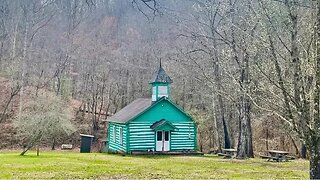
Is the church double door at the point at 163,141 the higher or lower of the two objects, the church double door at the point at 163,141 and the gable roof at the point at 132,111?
the lower

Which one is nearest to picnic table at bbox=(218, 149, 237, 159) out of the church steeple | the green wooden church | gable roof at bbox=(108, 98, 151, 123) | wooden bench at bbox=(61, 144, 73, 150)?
the green wooden church

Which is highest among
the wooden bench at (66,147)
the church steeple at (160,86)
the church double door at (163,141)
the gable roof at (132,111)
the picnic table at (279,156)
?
the church steeple at (160,86)

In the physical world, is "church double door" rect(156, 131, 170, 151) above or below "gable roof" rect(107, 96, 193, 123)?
below

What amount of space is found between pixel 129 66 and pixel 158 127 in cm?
1500

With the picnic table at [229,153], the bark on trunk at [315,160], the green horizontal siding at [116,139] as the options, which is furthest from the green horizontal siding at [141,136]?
the bark on trunk at [315,160]

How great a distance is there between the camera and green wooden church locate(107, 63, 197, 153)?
90.7ft

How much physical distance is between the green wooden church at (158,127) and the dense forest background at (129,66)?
2200 mm

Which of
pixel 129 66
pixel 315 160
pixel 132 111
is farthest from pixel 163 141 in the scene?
pixel 315 160

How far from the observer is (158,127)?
2758 centimetres

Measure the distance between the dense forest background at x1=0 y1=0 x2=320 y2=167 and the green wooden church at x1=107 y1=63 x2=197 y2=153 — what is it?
2200 mm

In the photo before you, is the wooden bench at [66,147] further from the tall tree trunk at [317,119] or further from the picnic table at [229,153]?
the tall tree trunk at [317,119]

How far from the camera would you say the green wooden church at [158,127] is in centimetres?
2766

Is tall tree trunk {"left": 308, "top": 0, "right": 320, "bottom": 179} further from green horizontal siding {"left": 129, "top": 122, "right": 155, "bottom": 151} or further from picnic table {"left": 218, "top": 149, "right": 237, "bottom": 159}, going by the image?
green horizontal siding {"left": 129, "top": 122, "right": 155, "bottom": 151}

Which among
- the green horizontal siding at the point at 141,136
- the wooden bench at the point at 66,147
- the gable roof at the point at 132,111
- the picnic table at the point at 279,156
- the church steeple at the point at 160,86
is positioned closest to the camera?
the picnic table at the point at 279,156
